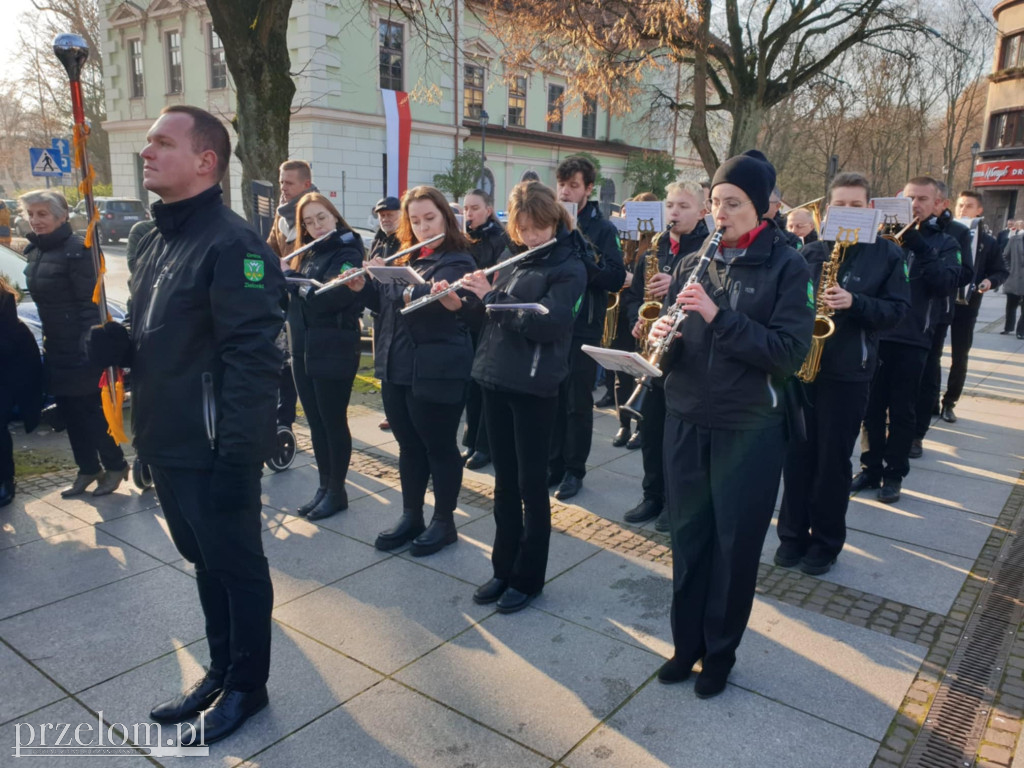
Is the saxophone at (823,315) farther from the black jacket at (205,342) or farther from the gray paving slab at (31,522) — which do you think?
the gray paving slab at (31,522)

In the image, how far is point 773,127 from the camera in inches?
1248

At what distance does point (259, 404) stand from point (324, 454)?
103 inches

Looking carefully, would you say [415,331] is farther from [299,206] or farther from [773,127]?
[773,127]

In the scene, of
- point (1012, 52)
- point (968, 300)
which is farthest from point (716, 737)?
point (1012, 52)

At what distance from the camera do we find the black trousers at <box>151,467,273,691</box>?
109 inches

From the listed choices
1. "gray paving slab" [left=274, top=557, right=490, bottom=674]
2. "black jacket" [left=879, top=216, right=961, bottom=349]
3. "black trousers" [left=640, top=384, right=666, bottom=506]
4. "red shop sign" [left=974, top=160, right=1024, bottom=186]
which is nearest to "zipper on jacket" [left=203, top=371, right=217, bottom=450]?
"gray paving slab" [left=274, top=557, right=490, bottom=674]

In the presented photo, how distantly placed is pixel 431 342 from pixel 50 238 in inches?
107

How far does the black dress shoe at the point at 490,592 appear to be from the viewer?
13.0 ft

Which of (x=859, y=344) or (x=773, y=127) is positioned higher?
(x=773, y=127)

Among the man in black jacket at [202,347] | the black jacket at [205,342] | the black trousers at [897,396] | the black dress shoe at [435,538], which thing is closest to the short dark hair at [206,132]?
the man in black jacket at [202,347]

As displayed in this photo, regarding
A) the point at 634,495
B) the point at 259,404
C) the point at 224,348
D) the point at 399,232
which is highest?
the point at 399,232

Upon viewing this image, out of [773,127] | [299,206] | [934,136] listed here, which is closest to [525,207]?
[299,206]

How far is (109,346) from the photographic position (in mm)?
2762

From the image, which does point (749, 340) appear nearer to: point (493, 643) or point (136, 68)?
point (493, 643)
